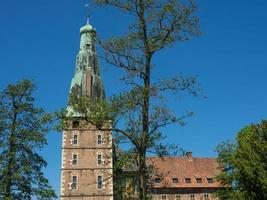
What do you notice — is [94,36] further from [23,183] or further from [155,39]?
[23,183]

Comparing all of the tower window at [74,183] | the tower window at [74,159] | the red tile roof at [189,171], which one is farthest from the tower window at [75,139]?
the red tile roof at [189,171]

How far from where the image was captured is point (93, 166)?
155 feet

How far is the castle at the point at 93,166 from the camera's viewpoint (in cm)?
4581

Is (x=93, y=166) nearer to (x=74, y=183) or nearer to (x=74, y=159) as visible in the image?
(x=74, y=159)

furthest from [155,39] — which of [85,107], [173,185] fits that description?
[173,185]

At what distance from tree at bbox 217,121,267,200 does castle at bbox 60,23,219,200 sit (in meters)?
6.15

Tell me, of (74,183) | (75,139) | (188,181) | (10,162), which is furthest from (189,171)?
(10,162)

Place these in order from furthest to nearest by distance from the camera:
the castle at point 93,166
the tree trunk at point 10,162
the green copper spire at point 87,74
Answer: the green copper spire at point 87,74 → the castle at point 93,166 → the tree trunk at point 10,162

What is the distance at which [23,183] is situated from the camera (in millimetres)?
25672

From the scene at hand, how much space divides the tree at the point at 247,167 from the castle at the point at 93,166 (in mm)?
6149

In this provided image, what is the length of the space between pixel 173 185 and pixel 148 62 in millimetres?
43211

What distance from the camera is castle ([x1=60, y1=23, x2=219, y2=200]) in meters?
45.8

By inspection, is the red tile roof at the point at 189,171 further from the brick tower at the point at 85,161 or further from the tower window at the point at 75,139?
the tower window at the point at 75,139

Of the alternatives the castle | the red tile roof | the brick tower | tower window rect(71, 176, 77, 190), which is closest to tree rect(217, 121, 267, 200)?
the castle
